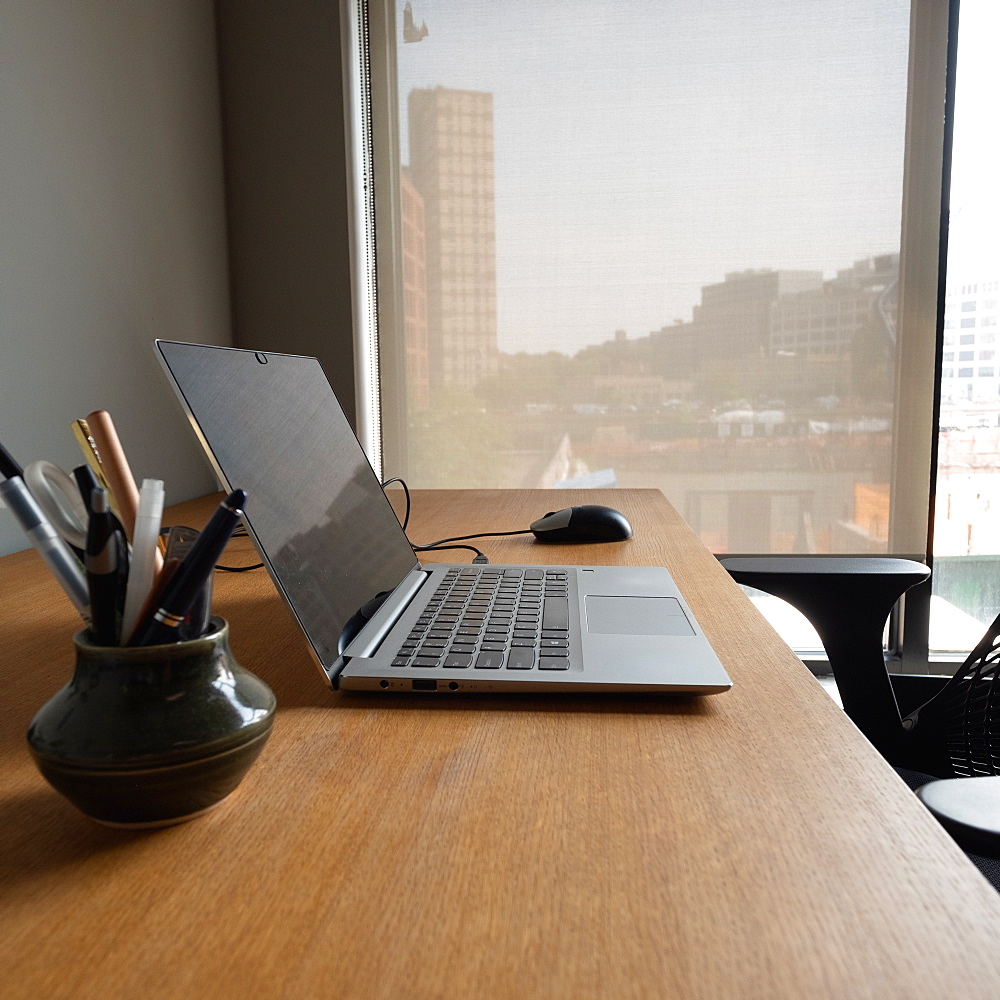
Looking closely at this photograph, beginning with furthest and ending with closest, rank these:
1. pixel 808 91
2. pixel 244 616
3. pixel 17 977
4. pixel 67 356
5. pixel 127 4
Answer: pixel 808 91, pixel 127 4, pixel 67 356, pixel 244 616, pixel 17 977

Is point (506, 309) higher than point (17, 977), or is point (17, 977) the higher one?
point (506, 309)

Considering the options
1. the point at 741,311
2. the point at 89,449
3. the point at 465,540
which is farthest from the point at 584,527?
the point at 741,311

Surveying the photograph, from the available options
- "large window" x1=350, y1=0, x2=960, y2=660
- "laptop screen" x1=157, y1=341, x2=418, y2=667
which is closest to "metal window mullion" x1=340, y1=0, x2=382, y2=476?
"large window" x1=350, y1=0, x2=960, y2=660

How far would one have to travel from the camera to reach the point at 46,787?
38 cm

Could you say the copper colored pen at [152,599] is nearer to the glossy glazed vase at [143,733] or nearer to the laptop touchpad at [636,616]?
the glossy glazed vase at [143,733]

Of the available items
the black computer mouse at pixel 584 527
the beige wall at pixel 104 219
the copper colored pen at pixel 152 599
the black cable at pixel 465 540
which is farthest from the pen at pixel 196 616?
the beige wall at pixel 104 219

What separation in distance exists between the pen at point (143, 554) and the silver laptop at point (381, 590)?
0.51ft

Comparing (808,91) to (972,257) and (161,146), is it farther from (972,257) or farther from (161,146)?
(161,146)

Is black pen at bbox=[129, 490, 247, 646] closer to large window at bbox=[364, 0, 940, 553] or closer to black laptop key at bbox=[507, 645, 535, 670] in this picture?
black laptop key at bbox=[507, 645, 535, 670]

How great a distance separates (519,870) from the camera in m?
0.32

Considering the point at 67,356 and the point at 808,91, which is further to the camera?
the point at 808,91

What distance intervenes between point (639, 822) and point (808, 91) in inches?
74.5

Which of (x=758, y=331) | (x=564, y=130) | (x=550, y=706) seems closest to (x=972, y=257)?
(x=758, y=331)

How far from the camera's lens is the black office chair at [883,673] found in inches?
32.4
